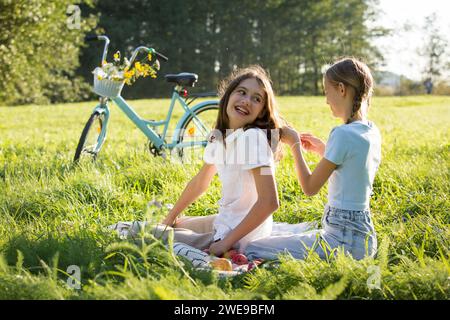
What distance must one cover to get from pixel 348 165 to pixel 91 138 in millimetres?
3216

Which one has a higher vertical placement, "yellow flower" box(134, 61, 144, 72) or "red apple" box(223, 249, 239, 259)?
"yellow flower" box(134, 61, 144, 72)

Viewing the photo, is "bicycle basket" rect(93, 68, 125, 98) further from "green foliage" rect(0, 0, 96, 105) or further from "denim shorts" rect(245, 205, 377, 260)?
"green foliage" rect(0, 0, 96, 105)

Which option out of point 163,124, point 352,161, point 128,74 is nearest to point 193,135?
point 163,124

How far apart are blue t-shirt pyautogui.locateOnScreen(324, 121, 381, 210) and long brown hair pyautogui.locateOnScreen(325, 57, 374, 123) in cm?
11

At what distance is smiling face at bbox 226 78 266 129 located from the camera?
10.1ft

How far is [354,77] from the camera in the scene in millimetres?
2766

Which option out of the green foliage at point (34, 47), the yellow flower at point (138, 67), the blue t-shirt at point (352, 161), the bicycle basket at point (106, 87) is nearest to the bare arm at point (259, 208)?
the blue t-shirt at point (352, 161)

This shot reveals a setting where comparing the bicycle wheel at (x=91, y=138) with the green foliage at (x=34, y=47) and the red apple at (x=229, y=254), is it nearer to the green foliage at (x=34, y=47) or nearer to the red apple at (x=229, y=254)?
the red apple at (x=229, y=254)

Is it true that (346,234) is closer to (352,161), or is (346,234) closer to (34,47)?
(352,161)

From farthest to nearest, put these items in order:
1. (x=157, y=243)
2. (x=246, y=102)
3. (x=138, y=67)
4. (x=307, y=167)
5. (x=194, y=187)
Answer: (x=138, y=67) < (x=194, y=187) < (x=246, y=102) < (x=307, y=167) < (x=157, y=243)

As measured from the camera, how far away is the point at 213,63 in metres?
36.7

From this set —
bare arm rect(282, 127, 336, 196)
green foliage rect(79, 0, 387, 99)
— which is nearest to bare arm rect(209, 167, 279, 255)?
bare arm rect(282, 127, 336, 196)
